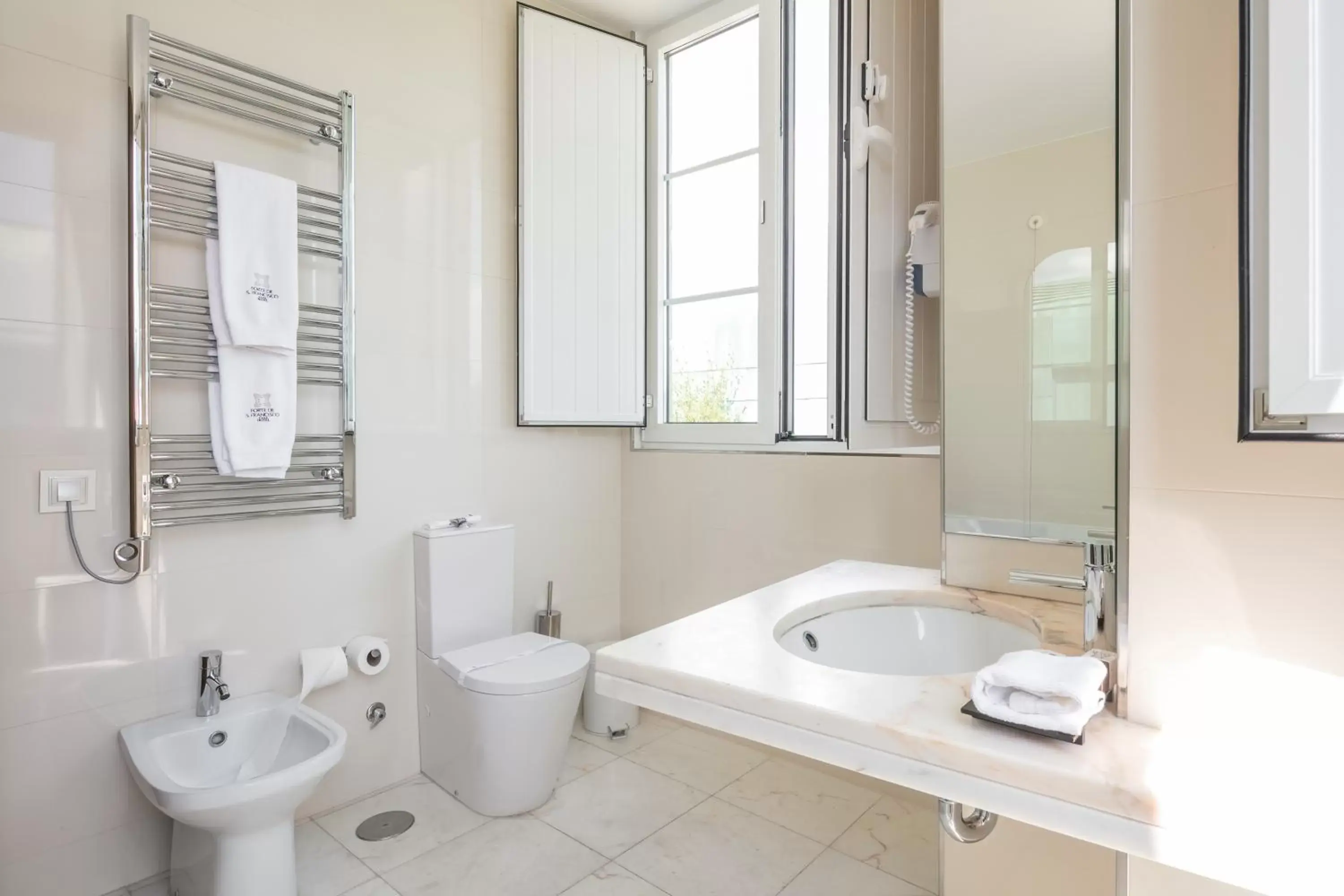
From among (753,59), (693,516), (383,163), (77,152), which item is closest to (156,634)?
(77,152)

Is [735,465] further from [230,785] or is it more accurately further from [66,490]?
[66,490]

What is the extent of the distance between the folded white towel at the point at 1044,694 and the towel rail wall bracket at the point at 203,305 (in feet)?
6.08

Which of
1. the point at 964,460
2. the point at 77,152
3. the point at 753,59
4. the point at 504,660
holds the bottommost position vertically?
the point at 504,660

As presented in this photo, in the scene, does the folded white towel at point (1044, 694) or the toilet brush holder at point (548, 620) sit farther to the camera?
the toilet brush holder at point (548, 620)

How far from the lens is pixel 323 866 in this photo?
1.83m

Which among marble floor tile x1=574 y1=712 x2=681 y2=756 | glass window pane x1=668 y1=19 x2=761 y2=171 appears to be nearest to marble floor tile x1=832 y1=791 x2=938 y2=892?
marble floor tile x1=574 y1=712 x2=681 y2=756

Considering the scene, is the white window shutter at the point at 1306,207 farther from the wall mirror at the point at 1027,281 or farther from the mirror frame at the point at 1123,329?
the wall mirror at the point at 1027,281

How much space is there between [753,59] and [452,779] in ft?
8.85

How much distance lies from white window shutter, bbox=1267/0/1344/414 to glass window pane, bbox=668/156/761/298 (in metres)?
1.82

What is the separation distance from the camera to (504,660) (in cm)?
214

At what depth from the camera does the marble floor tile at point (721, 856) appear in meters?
1.76

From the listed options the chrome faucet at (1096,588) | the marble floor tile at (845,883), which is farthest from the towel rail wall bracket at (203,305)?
the chrome faucet at (1096,588)

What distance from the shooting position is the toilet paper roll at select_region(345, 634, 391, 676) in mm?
2104

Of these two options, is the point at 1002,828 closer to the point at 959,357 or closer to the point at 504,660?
the point at 959,357
